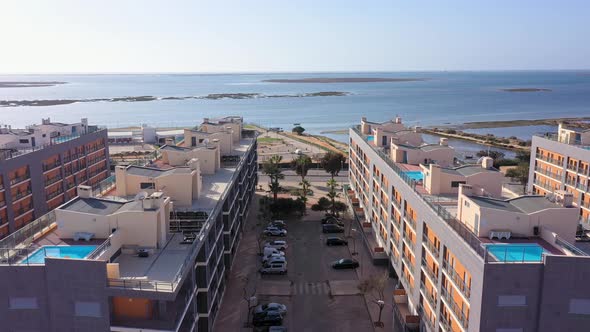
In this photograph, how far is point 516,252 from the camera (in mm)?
18641

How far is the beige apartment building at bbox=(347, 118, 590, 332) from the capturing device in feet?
55.8

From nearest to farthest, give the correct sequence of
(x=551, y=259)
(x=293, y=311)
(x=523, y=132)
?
(x=551, y=259) < (x=293, y=311) < (x=523, y=132)

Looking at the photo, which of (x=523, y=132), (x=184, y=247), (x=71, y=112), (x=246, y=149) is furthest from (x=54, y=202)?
(x=71, y=112)

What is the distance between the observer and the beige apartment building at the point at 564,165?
126ft

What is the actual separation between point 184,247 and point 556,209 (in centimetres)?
1715

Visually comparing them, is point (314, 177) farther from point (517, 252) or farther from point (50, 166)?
point (517, 252)

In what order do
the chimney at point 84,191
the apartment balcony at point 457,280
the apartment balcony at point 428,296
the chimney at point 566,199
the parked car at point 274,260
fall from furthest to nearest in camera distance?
1. the parked car at point 274,260
2. the chimney at point 84,191
3. the apartment balcony at point 428,296
4. the chimney at point 566,199
5. the apartment balcony at point 457,280

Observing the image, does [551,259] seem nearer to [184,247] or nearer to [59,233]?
[184,247]

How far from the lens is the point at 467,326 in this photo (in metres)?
18.7

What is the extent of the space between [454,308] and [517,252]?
3.73 metres

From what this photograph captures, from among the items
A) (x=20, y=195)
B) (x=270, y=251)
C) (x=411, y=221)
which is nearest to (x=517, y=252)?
(x=411, y=221)

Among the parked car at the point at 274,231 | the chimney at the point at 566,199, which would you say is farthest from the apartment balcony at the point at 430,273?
the parked car at the point at 274,231

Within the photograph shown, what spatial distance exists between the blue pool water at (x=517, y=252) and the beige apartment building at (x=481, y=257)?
0.12 ft

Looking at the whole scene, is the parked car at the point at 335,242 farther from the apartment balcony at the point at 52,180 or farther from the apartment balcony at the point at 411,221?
the apartment balcony at the point at 52,180
